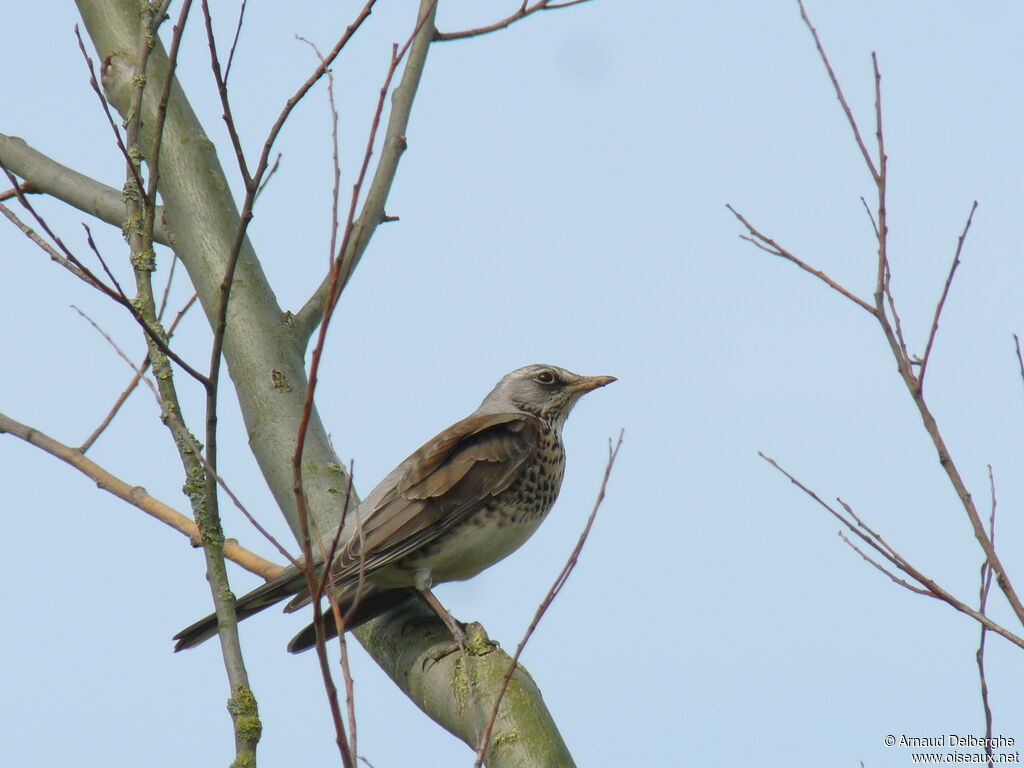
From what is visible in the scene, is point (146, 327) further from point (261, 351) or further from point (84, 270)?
point (261, 351)

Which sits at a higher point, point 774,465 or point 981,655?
point 774,465

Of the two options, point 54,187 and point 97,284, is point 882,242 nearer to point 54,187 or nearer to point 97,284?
point 97,284

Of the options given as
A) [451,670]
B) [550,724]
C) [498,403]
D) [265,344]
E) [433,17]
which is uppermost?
[433,17]

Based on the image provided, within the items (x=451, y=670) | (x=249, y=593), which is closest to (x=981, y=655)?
(x=451, y=670)

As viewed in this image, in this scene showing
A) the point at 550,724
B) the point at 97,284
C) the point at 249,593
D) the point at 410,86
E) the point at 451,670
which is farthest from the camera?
the point at 410,86

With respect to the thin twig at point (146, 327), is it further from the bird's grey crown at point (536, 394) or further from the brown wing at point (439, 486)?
the bird's grey crown at point (536, 394)

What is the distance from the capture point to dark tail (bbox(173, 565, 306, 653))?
5.05 meters

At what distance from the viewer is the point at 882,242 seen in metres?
3.96

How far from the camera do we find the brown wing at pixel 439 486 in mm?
5565

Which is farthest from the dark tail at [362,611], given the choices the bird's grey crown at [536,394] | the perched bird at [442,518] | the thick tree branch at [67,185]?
the thick tree branch at [67,185]

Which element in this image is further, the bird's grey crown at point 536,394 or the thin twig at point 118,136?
the bird's grey crown at point 536,394

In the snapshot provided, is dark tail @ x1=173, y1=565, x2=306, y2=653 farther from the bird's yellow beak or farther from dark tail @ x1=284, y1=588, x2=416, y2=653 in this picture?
the bird's yellow beak

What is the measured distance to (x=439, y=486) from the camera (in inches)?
232

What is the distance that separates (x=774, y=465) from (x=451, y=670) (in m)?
1.52
